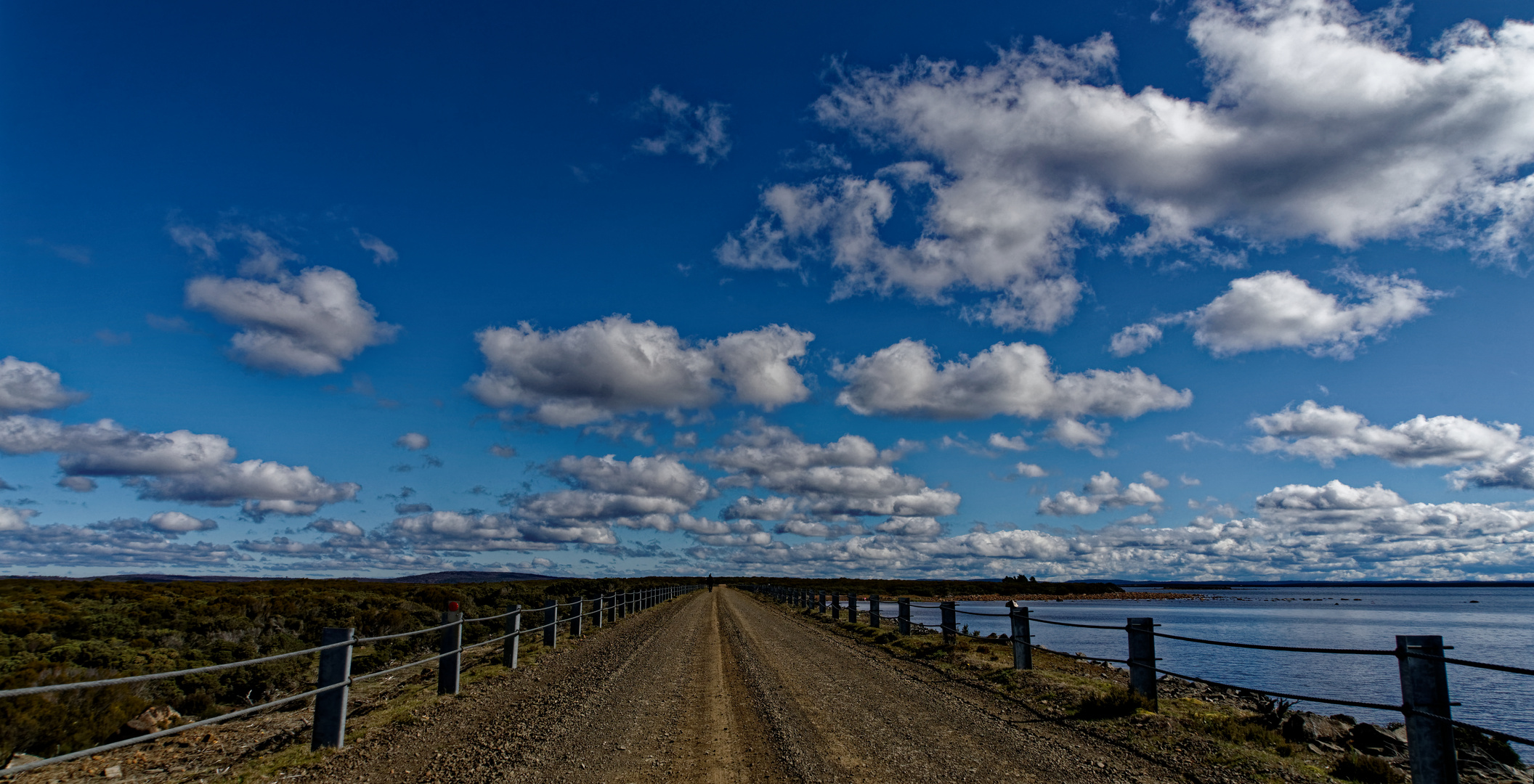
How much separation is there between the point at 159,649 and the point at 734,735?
13411 millimetres

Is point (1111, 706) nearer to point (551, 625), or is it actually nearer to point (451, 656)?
point (451, 656)

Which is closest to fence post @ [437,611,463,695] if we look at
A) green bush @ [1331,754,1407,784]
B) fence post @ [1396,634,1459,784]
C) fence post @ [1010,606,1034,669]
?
fence post @ [1010,606,1034,669]

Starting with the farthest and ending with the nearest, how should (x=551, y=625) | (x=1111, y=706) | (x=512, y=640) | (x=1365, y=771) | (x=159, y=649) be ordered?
(x=551, y=625) → (x=159, y=649) → (x=512, y=640) → (x=1111, y=706) → (x=1365, y=771)

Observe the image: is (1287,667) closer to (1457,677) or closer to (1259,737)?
(1457,677)

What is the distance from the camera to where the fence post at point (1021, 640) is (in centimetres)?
1248

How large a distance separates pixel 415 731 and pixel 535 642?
10670mm

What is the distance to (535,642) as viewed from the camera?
713 inches

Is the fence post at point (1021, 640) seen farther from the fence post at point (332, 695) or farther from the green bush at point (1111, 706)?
the fence post at point (332, 695)

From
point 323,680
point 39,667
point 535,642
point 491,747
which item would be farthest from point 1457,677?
point 39,667

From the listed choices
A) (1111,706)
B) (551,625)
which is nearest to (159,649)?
(551,625)

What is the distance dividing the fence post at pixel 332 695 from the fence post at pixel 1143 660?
8.67 meters

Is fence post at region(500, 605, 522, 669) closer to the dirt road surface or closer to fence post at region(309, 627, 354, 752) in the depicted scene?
the dirt road surface

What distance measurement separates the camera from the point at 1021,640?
12.6 metres

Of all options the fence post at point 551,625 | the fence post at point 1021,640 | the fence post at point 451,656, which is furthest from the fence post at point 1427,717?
the fence post at point 551,625
